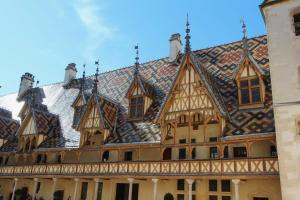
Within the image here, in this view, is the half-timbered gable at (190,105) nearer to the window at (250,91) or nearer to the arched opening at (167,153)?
the arched opening at (167,153)

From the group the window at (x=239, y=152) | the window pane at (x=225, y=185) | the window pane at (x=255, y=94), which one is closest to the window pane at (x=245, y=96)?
the window pane at (x=255, y=94)

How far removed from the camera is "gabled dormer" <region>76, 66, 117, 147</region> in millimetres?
21188

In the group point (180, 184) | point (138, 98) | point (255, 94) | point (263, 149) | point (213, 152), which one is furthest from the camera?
point (138, 98)

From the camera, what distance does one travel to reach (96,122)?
21500mm

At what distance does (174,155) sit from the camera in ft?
63.2

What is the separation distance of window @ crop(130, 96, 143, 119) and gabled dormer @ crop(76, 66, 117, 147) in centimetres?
141

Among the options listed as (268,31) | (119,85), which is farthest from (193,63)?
(119,85)

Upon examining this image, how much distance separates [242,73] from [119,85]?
1211 cm

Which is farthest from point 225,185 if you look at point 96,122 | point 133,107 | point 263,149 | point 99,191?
point 96,122

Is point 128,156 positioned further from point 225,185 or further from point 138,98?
point 225,185

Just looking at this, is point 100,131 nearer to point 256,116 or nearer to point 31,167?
point 31,167

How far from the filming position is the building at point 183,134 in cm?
1506

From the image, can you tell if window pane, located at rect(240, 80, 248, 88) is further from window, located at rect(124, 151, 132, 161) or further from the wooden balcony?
window, located at rect(124, 151, 132, 161)

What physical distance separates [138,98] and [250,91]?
314 inches
